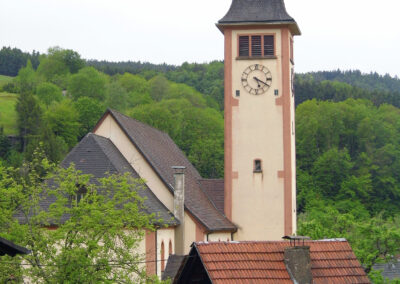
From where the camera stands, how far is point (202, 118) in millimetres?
99125

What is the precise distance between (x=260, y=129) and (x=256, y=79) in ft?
7.09

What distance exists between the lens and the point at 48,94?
135 meters

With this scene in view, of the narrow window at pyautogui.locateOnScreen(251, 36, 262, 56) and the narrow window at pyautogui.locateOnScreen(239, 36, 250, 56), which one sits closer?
the narrow window at pyautogui.locateOnScreen(251, 36, 262, 56)

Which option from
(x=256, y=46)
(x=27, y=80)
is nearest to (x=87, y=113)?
(x=27, y=80)

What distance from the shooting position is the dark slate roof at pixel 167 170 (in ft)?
125

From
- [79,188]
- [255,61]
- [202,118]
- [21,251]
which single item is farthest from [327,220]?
[202,118]

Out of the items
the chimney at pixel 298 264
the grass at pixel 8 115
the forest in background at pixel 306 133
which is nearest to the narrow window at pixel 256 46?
the chimney at pixel 298 264

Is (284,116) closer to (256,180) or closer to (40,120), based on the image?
(256,180)

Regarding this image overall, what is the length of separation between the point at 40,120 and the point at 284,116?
80.6 meters

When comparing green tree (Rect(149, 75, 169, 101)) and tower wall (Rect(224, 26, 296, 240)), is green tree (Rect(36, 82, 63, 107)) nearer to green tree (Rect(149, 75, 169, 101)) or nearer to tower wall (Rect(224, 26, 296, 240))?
green tree (Rect(149, 75, 169, 101))

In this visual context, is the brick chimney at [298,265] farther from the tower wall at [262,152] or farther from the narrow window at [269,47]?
the narrow window at [269,47]

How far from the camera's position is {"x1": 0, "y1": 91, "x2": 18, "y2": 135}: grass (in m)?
125

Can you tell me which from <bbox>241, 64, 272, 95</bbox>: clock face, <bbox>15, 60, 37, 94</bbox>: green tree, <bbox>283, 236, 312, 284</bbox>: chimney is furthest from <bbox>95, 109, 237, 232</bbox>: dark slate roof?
<bbox>15, 60, 37, 94</bbox>: green tree

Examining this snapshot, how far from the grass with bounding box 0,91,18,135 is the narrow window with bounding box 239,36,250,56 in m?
86.0
